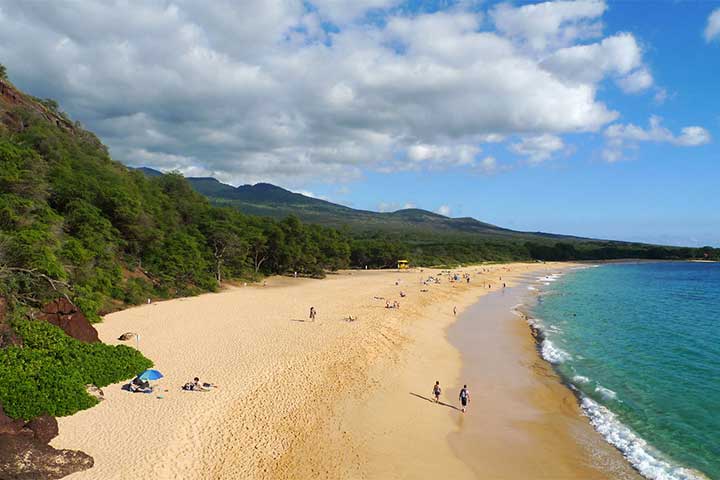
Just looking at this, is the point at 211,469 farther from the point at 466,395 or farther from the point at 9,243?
the point at 9,243

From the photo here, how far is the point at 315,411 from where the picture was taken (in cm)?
1628

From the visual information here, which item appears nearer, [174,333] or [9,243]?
[9,243]

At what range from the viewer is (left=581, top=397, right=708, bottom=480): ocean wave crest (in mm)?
13078

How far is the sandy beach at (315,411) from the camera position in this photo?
12.8 m

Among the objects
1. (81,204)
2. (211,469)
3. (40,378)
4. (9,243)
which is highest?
(81,204)

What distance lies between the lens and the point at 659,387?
20516 millimetres

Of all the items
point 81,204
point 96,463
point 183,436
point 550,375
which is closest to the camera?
point 96,463

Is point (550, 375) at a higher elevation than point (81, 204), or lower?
lower

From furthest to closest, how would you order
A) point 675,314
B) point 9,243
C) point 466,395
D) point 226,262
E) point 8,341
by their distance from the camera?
1. point 226,262
2. point 675,314
3. point 9,243
4. point 466,395
5. point 8,341

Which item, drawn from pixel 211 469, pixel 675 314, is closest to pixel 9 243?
pixel 211 469

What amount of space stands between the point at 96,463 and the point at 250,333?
14140mm

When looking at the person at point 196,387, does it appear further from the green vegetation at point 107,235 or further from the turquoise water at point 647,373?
the turquoise water at point 647,373

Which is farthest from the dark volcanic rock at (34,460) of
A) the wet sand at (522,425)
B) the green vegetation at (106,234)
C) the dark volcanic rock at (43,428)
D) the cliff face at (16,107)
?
the cliff face at (16,107)

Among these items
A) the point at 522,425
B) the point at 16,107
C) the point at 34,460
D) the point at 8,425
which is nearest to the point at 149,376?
the point at 8,425
